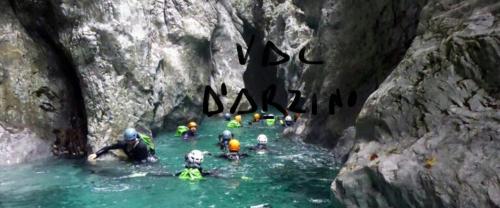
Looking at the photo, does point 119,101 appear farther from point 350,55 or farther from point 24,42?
point 350,55

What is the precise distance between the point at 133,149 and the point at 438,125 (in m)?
12.8

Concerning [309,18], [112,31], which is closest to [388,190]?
Answer: [112,31]

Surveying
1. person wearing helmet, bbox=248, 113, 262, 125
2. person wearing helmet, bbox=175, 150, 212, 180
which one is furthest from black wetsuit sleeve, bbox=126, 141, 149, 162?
person wearing helmet, bbox=248, 113, 262, 125

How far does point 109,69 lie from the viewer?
2055cm

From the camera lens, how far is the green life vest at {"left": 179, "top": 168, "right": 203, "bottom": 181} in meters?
16.0

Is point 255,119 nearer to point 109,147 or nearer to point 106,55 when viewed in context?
point 106,55

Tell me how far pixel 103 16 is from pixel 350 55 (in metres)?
10.3

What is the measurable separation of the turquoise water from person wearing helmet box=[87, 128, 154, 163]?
42 cm

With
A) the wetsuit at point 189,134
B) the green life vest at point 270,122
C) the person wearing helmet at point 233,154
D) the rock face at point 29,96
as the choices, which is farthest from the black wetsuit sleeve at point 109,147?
the green life vest at point 270,122

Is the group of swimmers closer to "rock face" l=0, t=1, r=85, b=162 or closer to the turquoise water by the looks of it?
the turquoise water

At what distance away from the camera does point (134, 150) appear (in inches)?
733

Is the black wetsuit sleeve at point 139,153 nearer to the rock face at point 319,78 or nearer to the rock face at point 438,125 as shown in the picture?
the rock face at point 319,78

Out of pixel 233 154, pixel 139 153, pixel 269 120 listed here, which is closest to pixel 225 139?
pixel 233 154

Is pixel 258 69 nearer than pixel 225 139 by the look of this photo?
No
